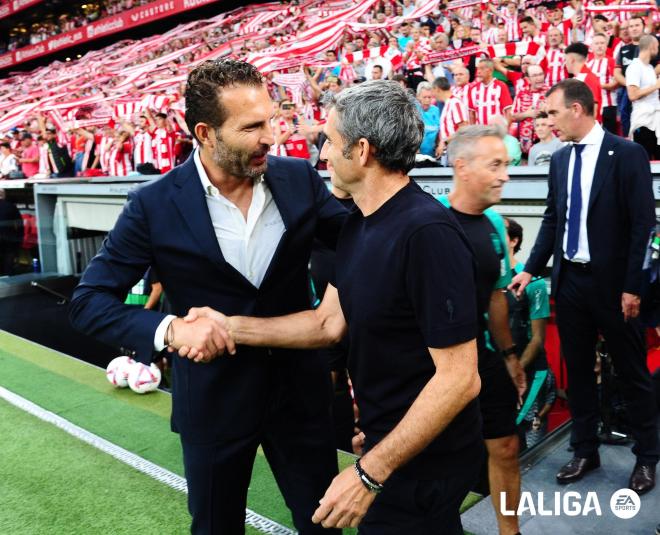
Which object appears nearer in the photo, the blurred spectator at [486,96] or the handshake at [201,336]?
the handshake at [201,336]

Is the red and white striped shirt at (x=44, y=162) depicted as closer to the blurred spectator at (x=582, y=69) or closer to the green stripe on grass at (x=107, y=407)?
the green stripe on grass at (x=107, y=407)

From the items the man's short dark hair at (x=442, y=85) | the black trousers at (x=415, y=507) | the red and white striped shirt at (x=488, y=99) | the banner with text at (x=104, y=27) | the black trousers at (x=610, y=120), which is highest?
the banner with text at (x=104, y=27)

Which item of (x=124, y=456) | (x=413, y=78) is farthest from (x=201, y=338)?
(x=413, y=78)

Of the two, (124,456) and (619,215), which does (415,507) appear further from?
(124,456)

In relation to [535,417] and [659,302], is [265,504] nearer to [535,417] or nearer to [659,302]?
[535,417]

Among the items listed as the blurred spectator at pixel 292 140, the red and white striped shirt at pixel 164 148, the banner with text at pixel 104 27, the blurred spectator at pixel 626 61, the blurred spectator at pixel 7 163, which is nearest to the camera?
the blurred spectator at pixel 626 61

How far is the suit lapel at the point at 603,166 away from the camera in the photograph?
9.99 feet

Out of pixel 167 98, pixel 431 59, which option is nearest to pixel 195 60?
pixel 167 98

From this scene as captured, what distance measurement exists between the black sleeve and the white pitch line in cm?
190

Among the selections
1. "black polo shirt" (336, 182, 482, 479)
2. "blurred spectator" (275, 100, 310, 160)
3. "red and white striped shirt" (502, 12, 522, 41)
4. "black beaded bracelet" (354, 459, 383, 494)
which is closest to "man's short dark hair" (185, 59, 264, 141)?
"black polo shirt" (336, 182, 482, 479)

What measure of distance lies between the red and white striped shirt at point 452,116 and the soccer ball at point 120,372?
4.54 metres

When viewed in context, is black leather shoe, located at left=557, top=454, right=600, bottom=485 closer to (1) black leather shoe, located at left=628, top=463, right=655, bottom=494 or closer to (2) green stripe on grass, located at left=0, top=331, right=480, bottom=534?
(1) black leather shoe, located at left=628, top=463, right=655, bottom=494

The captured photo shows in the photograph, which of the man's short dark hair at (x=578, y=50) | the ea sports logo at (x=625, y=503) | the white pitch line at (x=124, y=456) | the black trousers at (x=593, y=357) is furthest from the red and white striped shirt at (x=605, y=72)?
→ the white pitch line at (x=124, y=456)

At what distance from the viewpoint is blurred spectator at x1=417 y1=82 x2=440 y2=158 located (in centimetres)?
798
